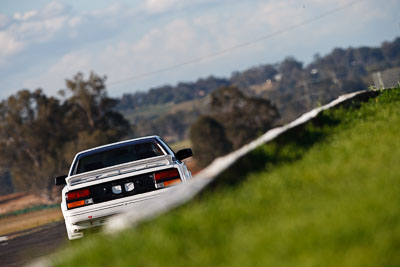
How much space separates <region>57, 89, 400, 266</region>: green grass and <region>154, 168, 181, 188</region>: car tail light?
229 cm

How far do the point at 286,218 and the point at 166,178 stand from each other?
4499 millimetres

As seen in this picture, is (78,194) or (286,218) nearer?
(286,218)

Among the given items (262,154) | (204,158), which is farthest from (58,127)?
(262,154)

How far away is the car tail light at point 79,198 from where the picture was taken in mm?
9133

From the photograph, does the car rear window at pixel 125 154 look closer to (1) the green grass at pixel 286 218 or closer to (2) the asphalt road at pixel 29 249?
(2) the asphalt road at pixel 29 249

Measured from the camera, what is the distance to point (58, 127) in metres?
71.7

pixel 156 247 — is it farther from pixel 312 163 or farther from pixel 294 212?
pixel 312 163

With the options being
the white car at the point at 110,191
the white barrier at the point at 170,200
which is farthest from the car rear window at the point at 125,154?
the white barrier at the point at 170,200

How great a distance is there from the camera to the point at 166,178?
30.3 feet

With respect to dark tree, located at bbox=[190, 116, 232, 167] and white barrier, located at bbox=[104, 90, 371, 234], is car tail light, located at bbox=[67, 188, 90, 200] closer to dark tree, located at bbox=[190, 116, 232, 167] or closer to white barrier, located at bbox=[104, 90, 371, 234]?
white barrier, located at bbox=[104, 90, 371, 234]

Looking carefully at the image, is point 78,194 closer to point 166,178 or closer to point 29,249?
point 166,178

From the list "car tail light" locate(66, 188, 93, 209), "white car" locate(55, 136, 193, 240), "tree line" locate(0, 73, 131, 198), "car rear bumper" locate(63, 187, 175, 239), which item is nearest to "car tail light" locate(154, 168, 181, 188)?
"white car" locate(55, 136, 193, 240)

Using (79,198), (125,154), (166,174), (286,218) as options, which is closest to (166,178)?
(166,174)

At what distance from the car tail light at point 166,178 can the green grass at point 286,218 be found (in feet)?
7.53
